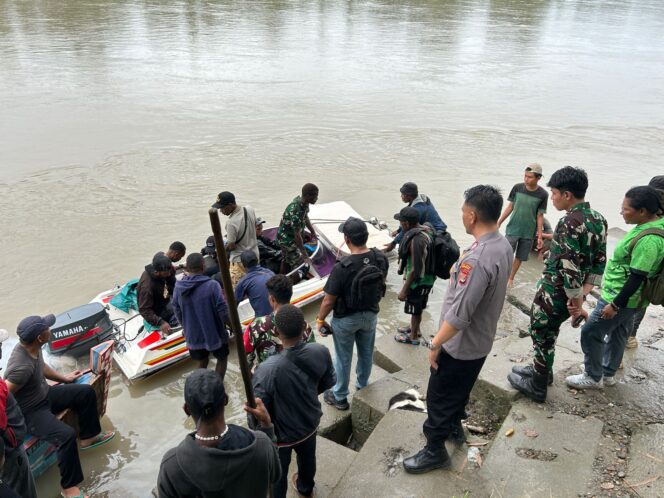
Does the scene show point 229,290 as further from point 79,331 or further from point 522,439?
point 79,331

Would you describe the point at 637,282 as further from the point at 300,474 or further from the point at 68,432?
the point at 68,432

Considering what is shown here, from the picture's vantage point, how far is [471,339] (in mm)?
3119

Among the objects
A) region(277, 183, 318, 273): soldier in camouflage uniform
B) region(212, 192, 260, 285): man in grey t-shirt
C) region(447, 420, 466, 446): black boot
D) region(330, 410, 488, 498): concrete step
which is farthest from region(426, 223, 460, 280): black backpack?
region(212, 192, 260, 285): man in grey t-shirt

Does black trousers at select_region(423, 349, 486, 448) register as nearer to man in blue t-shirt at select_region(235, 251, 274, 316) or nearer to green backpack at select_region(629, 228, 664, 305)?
green backpack at select_region(629, 228, 664, 305)

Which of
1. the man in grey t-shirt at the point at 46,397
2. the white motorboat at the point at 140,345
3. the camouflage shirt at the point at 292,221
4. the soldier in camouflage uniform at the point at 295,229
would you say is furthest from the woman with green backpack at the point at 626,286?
the man in grey t-shirt at the point at 46,397

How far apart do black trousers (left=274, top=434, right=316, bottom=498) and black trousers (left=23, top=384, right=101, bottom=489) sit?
191cm

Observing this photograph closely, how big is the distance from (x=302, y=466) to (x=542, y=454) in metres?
1.67

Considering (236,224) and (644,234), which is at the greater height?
(644,234)

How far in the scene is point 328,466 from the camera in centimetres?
406

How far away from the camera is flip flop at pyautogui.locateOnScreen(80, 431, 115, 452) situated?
5043mm

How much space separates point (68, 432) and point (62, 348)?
202 centimetres

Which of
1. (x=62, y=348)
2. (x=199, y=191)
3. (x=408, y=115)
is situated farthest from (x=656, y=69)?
(x=62, y=348)

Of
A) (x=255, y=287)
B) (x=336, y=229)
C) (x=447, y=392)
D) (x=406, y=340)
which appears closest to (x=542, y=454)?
(x=447, y=392)

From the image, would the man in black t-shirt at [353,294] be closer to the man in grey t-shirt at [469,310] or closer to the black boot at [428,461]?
the man in grey t-shirt at [469,310]
